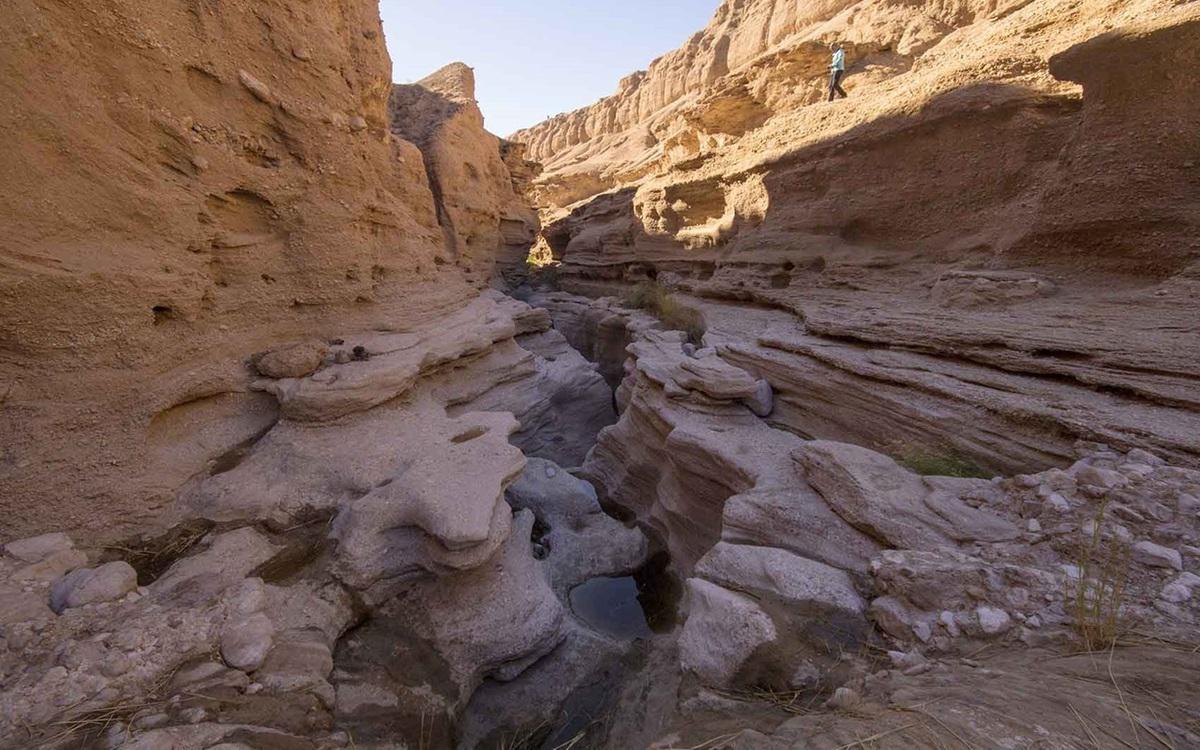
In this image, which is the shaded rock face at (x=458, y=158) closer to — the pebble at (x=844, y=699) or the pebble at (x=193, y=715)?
the pebble at (x=193, y=715)

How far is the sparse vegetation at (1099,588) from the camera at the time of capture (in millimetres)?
1841

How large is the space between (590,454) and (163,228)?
5824mm

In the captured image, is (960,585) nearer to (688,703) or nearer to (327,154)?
(688,703)

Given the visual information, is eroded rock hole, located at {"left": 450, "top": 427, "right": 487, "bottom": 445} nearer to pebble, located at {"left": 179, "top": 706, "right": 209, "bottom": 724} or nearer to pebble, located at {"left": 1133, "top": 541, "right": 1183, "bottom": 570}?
pebble, located at {"left": 179, "top": 706, "right": 209, "bottom": 724}

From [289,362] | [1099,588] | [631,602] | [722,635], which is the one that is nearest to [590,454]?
[631,602]

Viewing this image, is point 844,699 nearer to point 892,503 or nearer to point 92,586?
point 892,503

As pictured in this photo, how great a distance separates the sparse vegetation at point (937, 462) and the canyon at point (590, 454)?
0.04 metres

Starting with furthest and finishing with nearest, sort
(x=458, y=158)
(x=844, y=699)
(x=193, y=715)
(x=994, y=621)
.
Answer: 1. (x=458, y=158)
2. (x=193, y=715)
3. (x=994, y=621)
4. (x=844, y=699)

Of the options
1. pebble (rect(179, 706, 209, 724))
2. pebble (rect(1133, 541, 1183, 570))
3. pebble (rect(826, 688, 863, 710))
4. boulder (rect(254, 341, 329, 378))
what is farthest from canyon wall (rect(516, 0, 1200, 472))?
boulder (rect(254, 341, 329, 378))

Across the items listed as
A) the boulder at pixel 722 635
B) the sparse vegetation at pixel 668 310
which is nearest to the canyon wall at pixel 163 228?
the boulder at pixel 722 635

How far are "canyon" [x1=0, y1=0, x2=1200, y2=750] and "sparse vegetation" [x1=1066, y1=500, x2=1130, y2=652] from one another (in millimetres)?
23

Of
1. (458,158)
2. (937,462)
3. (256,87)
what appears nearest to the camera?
(937,462)

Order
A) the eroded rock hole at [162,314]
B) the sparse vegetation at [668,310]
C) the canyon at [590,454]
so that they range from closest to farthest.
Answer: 1. the canyon at [590,454]
2. the eroded rock hole at [162,314]
3. the sparse vegetation at [668,310]

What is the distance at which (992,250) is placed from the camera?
5828mm
